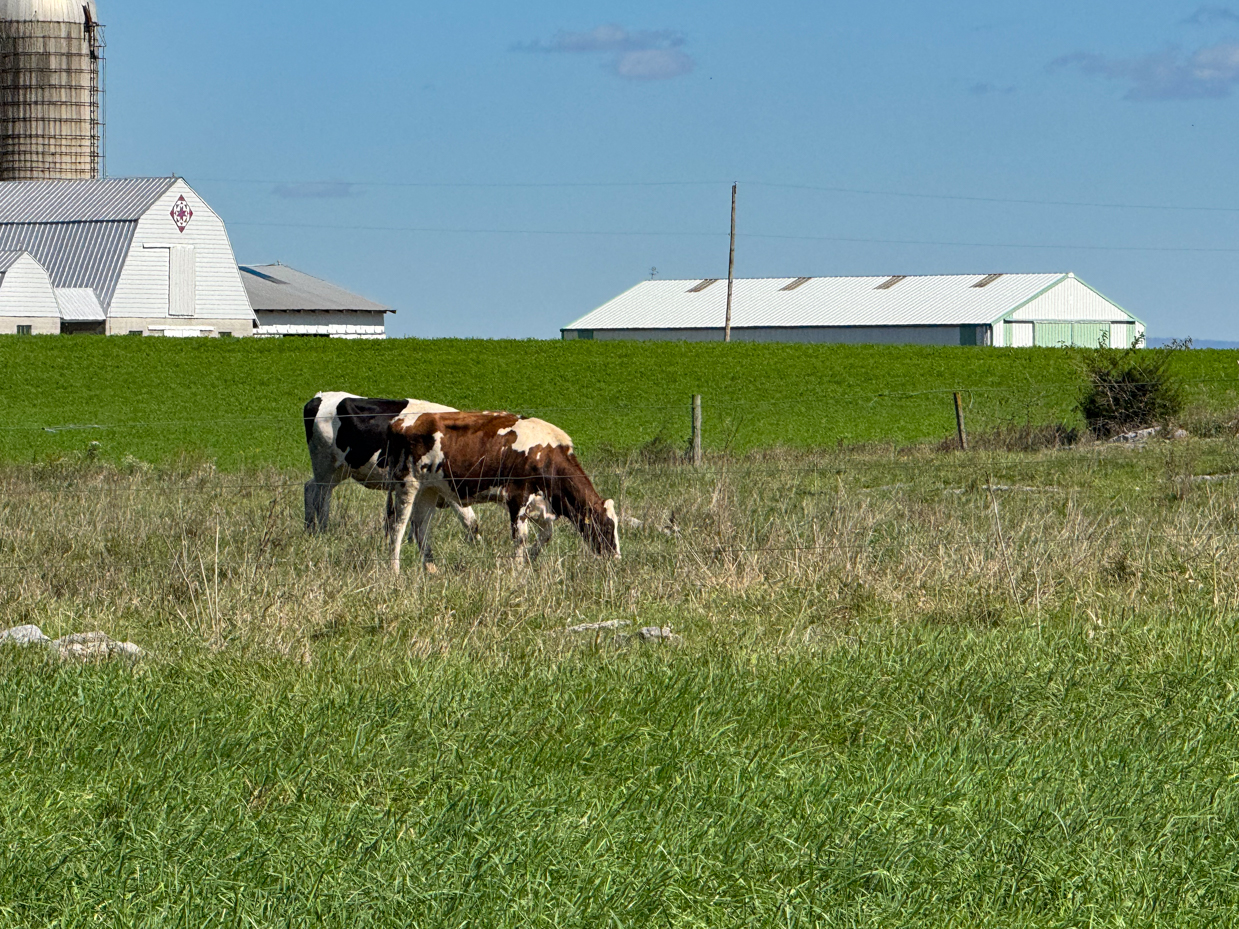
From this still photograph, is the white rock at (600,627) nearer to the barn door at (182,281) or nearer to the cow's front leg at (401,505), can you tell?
the cow's front leg at (401,505)

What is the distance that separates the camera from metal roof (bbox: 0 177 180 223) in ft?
220

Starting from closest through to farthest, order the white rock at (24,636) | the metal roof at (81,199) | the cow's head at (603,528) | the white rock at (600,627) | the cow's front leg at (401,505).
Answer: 1. the white rock at (24,636)
2. the white rock at (600,627)
3. the cow's head at (603,528)
4. the cow's front leg at (401,505)
5. the metal roof at (81,199)

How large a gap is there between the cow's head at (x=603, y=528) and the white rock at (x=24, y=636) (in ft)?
16.3

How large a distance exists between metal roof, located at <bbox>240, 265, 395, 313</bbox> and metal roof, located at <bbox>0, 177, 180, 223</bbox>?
1055 cm

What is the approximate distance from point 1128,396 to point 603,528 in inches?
715

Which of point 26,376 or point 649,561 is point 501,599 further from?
point 26,376

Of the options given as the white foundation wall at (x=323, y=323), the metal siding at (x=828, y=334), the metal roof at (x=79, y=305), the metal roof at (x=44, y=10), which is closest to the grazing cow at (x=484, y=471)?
the metal roof at (x=79, y=305)

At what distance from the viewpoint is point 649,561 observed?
10195 millimetres

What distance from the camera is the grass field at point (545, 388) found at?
30.9 meters

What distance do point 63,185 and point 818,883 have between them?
74660 mm

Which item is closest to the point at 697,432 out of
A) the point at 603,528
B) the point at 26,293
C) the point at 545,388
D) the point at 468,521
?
the point at 468,521

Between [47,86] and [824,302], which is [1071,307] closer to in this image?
[824,302]

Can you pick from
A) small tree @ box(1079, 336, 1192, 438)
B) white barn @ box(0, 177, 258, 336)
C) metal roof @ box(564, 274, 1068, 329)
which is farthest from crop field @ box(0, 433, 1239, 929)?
metal roof @ box(564, 274, 1068, 329)

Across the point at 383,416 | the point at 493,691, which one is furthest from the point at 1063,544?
the point at 383,416
